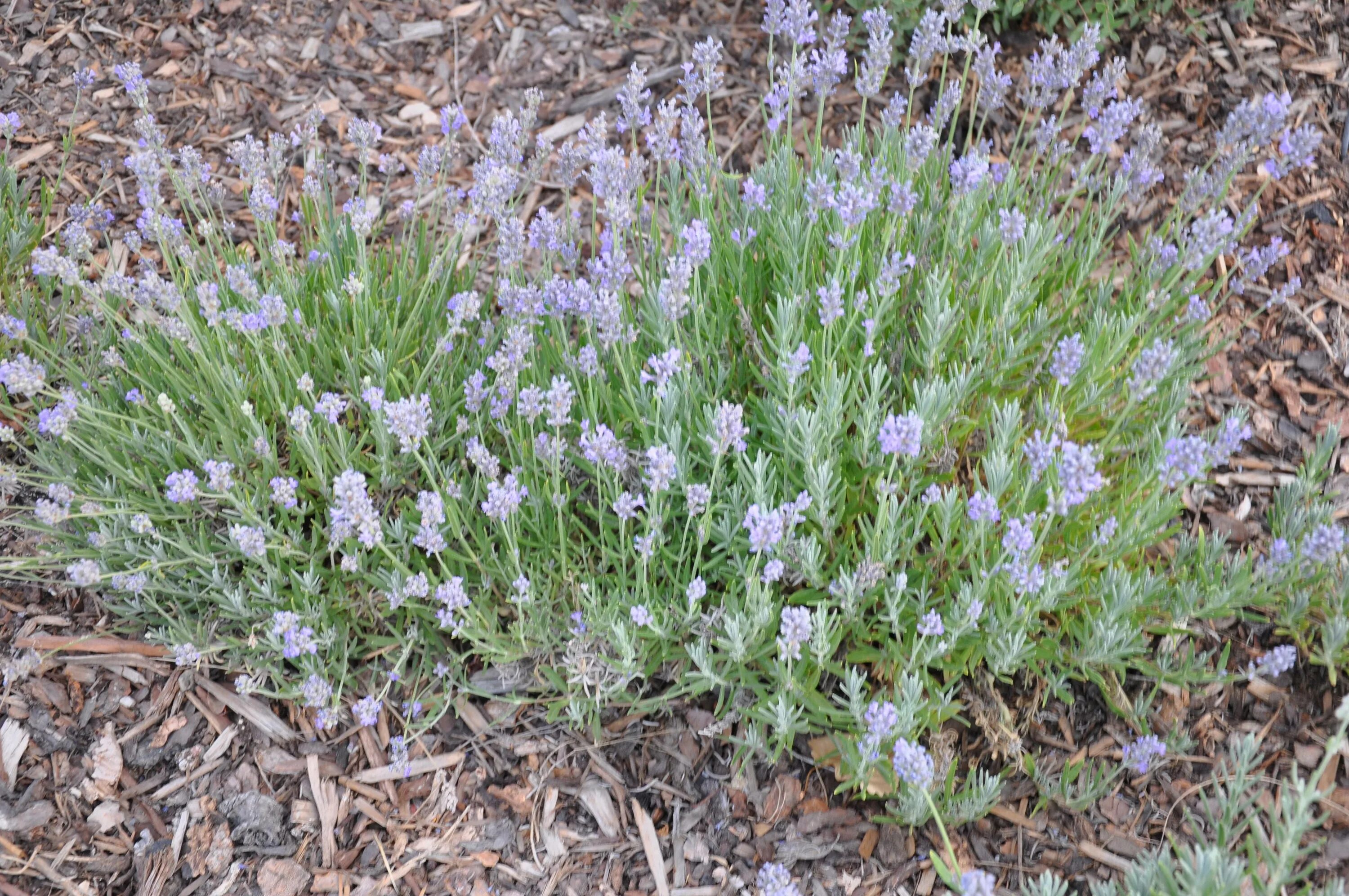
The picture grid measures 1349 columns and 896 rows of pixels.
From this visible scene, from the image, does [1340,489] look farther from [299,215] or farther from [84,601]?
[84,601]

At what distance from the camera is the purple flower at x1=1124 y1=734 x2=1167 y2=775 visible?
7.73 feet

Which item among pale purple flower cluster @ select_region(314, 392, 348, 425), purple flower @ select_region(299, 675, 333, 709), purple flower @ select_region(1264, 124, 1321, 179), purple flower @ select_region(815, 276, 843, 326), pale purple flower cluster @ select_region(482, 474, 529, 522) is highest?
purple flower @ select_region(1264, 124, 1321, 179)

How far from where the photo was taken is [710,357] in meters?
2.85

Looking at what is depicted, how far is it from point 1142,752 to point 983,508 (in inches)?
28.5

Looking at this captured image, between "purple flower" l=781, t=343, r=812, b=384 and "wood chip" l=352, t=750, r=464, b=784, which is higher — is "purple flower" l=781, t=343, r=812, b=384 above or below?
above

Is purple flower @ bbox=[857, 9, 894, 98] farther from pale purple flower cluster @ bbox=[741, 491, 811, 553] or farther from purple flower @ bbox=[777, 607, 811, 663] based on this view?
Result: purple flower @ bbox=[777, 607, 811, 663]

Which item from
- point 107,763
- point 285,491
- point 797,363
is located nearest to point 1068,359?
point 797,363

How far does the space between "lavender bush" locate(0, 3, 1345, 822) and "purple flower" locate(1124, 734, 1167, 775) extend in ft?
0.47

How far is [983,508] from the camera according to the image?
213cm

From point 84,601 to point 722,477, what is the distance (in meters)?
1.81

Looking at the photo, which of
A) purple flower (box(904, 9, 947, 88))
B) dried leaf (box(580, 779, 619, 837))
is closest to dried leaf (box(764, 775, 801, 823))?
dried leaf (box(580, 779, 619, 837))

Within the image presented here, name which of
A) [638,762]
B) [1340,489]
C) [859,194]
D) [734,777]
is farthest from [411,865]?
[1340,489]

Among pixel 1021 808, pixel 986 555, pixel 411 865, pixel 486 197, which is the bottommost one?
pixel 411 865

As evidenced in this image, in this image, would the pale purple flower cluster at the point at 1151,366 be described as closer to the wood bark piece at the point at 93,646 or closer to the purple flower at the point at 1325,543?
the purple flower at the point at 1325,543
